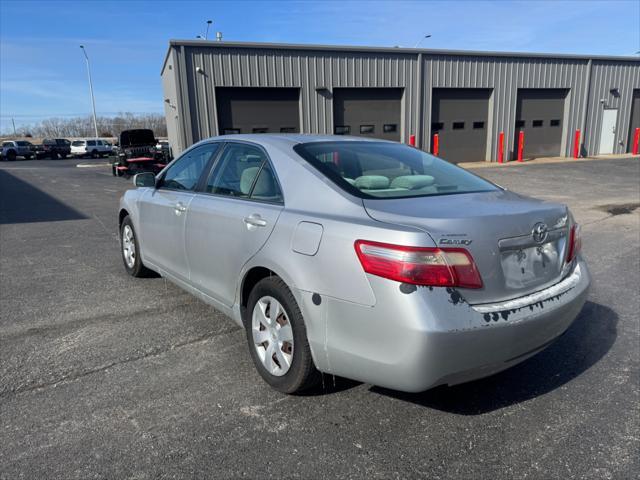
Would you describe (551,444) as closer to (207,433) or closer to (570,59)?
(207,433)

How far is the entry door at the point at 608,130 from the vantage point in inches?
934

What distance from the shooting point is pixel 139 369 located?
3230 mm

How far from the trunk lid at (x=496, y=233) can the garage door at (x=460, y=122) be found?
61.4 ft

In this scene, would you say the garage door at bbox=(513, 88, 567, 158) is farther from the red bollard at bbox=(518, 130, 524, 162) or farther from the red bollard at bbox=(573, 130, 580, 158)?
the red bollard at bbox=(573, 130, 580, 158)

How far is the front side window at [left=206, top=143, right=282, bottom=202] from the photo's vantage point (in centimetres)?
311

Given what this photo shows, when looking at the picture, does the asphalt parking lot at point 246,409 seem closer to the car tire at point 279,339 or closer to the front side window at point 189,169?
the car tire at point 279,339

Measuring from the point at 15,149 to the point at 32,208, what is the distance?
114ft

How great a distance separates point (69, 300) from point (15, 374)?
1.51 metres

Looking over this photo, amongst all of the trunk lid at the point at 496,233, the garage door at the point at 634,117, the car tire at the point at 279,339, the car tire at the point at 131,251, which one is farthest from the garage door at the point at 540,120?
the car tire at the point at 279,339

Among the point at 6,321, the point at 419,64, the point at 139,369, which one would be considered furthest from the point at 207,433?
the point at 419,64

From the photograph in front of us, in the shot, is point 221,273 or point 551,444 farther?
point 221,273

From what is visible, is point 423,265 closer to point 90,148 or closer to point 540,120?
point 540,120

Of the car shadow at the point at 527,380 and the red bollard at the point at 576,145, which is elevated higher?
the red bollard at the point at 576,145

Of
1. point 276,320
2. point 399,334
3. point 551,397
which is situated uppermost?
point 399,334
